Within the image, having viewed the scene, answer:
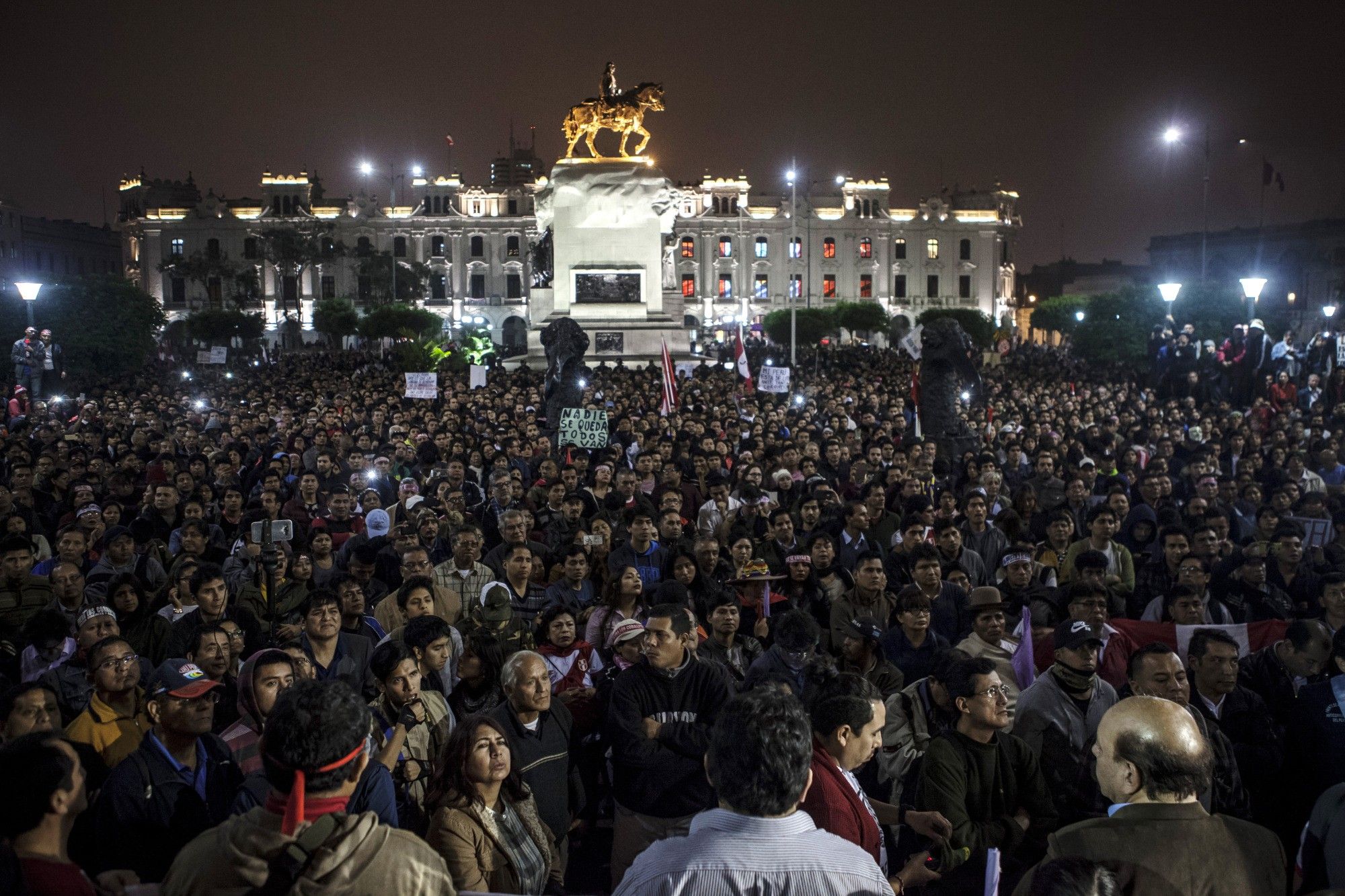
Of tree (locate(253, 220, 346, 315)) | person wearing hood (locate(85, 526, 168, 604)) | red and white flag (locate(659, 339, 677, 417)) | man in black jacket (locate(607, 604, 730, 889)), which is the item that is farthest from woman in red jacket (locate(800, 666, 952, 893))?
tree (locate(253, 220, 346, 315))

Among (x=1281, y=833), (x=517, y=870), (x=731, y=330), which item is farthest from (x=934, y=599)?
(x=731, y=330)

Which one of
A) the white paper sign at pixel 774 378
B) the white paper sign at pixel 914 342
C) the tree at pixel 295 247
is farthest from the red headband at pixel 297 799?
the tree at pixel 295 247

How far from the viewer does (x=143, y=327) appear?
37281 mm

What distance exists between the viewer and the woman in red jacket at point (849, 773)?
3.65 meters

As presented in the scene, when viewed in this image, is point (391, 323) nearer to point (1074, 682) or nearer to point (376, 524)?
point (376, 524)

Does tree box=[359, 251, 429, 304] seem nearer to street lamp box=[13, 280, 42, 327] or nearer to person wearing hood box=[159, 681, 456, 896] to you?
street lamp box=[13, 280, 42, 327]

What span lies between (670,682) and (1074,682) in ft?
5.47

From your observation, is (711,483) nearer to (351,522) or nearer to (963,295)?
(351,522)

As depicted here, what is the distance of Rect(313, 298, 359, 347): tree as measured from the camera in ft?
214

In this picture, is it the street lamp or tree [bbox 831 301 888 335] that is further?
tree [bbox 831 301 888 335]

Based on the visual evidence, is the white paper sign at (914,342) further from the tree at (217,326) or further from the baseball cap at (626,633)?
the tree at (217,326)

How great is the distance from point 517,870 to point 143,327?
37.5 meters

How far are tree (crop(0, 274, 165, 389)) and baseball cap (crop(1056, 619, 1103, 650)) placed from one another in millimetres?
33272

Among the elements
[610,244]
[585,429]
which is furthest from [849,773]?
[610,244]
